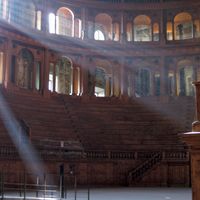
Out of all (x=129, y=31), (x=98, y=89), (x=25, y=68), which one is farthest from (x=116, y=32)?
(x=25, y=68)

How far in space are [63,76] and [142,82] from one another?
23.0 feet

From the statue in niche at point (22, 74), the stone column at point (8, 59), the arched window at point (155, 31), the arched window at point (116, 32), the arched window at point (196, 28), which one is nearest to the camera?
the stone column at point (8, 59)

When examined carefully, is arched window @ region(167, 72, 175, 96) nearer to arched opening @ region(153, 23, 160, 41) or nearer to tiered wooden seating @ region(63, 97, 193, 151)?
tiered wooden seating @ region(63, 97, 193, 151)

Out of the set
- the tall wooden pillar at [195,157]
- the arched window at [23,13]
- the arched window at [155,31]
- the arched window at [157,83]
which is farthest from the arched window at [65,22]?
the tall wooden pillar at [195,157]

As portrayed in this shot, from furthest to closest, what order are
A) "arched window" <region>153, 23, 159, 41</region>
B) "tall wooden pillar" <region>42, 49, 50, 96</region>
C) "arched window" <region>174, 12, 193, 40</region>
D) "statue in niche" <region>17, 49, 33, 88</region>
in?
1. "arched window" <region>153, 23, 159, 41</region>
2. "arched window" <region>174, 12, 193, 40</region>
3. "tall wooden pillar" <region>42, 49, 50, 96</region>
4. "statue in niche" <region>17, 49, 33, 88</region>

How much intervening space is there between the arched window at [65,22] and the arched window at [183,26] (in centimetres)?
939

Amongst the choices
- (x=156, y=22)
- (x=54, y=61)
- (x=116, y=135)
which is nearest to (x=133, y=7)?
(x=156, y=22)

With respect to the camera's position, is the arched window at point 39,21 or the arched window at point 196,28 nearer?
the arched window at point 39,21

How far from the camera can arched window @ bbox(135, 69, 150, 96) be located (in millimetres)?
36000

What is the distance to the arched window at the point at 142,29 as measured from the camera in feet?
123

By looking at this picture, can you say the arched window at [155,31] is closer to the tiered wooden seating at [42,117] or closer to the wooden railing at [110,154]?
the tiered wooden seating at [42,117]

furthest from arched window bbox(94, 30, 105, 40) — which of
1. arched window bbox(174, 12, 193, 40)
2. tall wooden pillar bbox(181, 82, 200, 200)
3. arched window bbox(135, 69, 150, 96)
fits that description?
tall wooden pillar bbox(181, 82, 200, 200)

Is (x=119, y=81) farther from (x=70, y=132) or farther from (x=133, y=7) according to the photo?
(x=70, y=132)

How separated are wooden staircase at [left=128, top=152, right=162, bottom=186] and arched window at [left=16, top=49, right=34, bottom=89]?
1267cm
